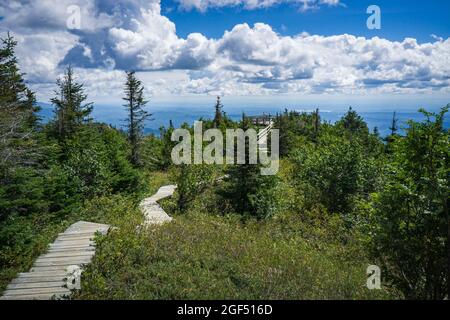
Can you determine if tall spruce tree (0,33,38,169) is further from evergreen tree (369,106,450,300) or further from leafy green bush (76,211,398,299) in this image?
evergreen tree (369,106,450,300)

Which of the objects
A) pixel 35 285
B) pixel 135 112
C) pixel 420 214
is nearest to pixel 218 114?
pixel 135 112

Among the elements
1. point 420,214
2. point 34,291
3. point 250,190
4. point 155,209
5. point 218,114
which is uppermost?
point 218,114

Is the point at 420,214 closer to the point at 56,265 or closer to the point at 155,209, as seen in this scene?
the point at 56,265

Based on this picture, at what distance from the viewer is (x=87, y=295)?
25.6 feet

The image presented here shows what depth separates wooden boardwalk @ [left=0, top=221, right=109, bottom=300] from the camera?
800 centimetres

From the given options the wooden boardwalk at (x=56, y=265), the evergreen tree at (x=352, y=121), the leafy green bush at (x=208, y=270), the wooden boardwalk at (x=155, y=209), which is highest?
the evergreen tree at (x=352, y=121)

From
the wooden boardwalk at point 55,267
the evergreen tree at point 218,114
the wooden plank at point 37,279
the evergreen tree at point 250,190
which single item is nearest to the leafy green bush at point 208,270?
the wooden boardwalk at point 55,267

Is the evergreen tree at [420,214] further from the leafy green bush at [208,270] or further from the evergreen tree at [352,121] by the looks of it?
the evergreen tree at [352,121]

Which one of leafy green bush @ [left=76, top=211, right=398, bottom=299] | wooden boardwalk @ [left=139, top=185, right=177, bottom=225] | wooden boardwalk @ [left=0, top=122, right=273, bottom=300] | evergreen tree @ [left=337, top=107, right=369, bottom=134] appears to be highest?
evergreen tree @ [left=337, top=107, right=369, bottom=134]

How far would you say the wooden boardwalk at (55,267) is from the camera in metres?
8.00

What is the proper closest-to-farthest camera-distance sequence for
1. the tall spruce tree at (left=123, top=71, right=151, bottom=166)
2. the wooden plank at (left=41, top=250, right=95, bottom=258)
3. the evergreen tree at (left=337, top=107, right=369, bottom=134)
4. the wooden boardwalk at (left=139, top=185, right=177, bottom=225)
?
1. the wooden plank at (left=41, top=250, right=95, bottom=258)
2. the wooden boardwalk at (left=139, top=185, right=177, bottom=225)
3. the tall spruce tree at (left=123, top=71, right=151, bottom=166)
4. the evergreen tree at (left=337, top=107, right=369, bottom=134)

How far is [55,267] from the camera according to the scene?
933 centimetres

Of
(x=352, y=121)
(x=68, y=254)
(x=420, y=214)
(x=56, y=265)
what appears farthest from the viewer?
(x=352, y=121)

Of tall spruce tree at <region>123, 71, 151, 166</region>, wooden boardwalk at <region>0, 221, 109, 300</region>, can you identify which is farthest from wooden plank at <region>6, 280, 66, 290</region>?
tall spruce tree at <region>123, 71, 151, 166</region>
